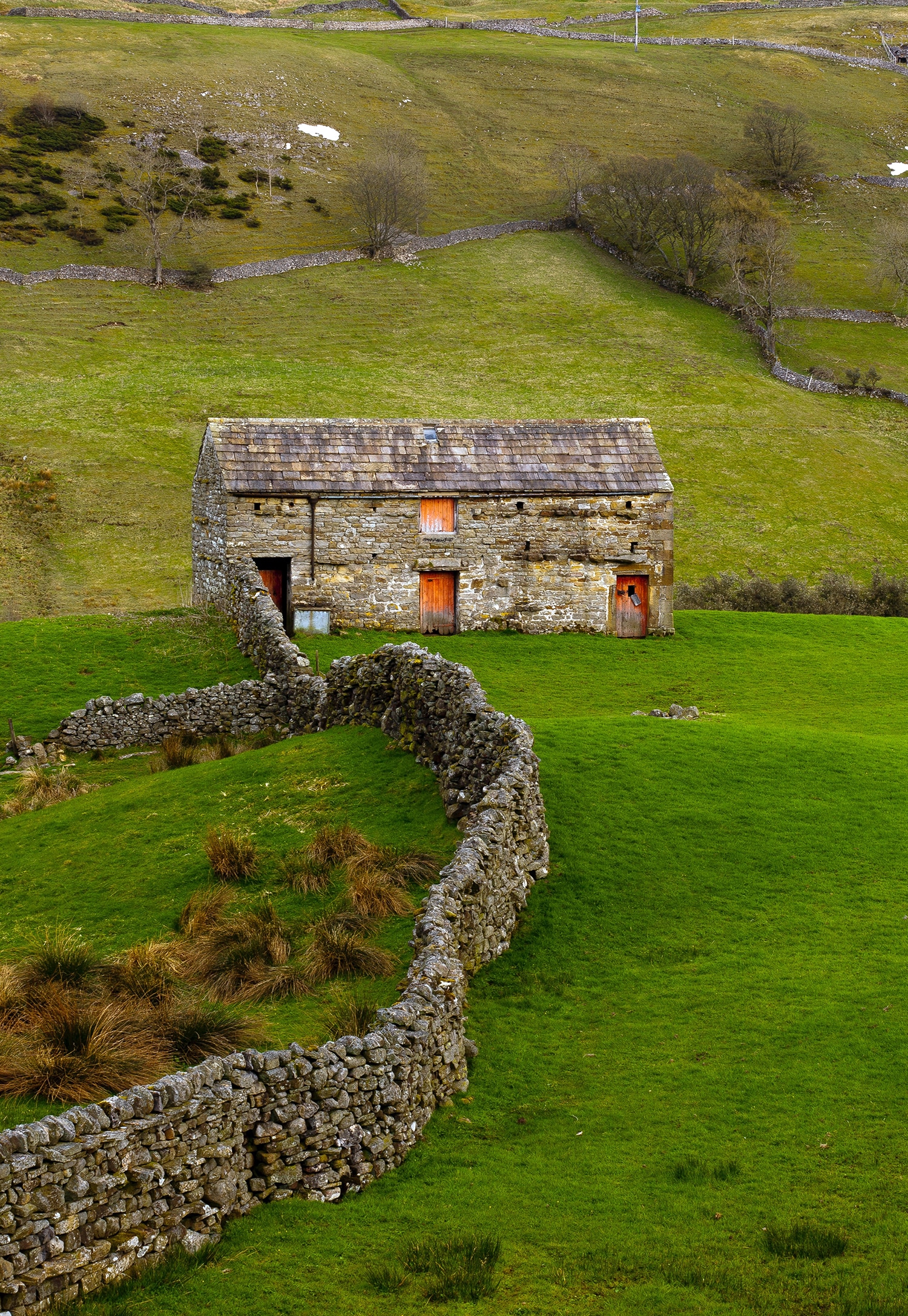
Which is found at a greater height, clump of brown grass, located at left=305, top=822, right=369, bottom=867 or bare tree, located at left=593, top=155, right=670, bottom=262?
bare tree, located at left=593, top=155, right=670, bottom=262

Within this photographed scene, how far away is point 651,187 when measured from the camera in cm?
9300

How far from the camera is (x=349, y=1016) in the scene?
10.5 meters

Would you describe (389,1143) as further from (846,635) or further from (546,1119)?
(846,635)

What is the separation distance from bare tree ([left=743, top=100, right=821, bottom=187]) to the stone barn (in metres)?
90.2

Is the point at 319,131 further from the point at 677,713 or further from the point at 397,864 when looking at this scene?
the point at 397,864

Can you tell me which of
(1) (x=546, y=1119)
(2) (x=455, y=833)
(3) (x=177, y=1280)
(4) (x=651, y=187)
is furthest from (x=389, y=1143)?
(4) (x=651, y=187)

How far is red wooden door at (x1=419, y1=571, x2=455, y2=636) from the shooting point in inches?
1252

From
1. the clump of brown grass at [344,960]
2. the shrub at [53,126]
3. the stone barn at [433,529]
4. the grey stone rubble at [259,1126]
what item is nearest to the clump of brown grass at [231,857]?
the grey stone rubble at [259,1126]

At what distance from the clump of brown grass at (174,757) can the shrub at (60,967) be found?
390 inches

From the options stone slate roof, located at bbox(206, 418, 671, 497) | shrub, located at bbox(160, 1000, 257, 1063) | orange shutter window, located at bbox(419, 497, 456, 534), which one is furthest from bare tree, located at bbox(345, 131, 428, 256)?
shrub, located at bbox(160, 1000, 257, 1063)

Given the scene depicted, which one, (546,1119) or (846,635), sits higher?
(546,1119)

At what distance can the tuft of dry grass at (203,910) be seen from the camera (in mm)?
13086

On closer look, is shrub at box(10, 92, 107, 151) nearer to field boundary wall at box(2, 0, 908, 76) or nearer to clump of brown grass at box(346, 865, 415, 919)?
field boundary wall at box(2, 0, 908, 76)

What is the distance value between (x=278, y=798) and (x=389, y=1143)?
8.42 meters
